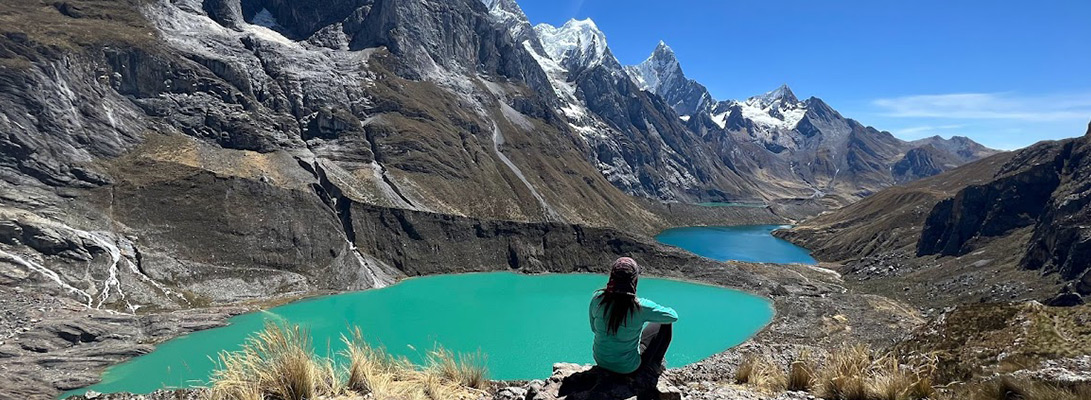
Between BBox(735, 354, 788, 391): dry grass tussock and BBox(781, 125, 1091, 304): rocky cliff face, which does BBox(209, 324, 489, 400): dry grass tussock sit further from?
BBox(781, 125, 1091, 304): rocky cliff face

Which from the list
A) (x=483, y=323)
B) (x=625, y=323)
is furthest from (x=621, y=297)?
(x=483, y=323)

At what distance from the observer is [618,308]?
223 inches

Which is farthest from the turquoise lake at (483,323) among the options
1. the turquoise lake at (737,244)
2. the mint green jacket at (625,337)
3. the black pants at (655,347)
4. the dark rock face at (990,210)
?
the dark rock face at (990,210)

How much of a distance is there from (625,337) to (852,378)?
3004mm

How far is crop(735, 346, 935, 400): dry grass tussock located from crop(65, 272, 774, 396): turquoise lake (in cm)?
2170

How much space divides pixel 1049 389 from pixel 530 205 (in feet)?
326

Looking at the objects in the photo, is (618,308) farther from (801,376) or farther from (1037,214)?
(1037,214)

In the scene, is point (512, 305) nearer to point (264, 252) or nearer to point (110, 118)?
point (264, 252)

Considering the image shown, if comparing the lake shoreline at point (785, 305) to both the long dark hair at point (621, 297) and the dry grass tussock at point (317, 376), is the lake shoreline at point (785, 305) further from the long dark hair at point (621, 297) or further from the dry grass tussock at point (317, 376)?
the long dark hair at point (621, 297)

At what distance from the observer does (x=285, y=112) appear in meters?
93.8

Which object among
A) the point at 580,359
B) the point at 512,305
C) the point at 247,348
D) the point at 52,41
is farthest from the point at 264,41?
the point at 247,348

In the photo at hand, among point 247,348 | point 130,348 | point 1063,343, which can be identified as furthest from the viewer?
point 130,348

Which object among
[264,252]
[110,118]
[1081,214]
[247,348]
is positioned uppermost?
[110,118]

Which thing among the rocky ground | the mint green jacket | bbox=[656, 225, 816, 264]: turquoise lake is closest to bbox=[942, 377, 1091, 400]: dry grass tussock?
the mint green jacket
